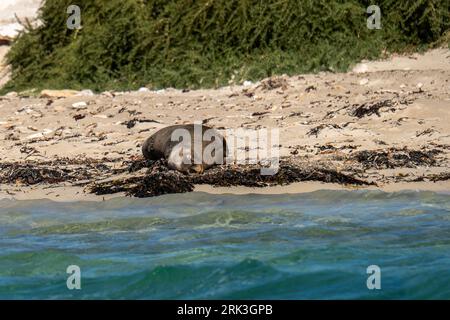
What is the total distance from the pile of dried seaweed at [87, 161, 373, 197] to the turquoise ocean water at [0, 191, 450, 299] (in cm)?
18

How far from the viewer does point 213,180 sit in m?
9.09

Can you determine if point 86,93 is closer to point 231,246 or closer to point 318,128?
point 318,128

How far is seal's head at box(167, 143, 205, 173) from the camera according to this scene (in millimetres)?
9344

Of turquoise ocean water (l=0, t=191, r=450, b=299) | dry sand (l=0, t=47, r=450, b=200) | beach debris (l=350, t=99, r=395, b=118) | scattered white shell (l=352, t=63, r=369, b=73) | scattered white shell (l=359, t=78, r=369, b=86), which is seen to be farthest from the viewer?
scattered white shell (l=352, t=63, r=369, b=73)

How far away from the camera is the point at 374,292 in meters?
→ 6.42

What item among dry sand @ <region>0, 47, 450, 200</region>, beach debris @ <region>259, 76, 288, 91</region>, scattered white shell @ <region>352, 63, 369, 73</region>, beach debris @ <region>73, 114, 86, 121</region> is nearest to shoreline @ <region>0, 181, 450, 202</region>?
dry sand @ <region>0, 47, 450, 200</region>

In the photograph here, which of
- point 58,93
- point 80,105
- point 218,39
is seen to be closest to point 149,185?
point 80,105

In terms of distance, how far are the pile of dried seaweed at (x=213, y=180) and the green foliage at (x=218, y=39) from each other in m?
4.18

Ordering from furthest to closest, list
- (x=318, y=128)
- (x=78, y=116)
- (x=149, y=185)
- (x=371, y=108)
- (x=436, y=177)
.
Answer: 1. (x=78, y=116)
2. (x=371, y=108)
3. (x=318, y=128)
4. (x=149, y=185)
5. (x=436, y=177)

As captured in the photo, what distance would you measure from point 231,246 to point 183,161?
2.15m

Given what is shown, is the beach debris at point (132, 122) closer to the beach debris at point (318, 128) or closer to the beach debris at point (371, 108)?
the beach debris at point (318, 128)

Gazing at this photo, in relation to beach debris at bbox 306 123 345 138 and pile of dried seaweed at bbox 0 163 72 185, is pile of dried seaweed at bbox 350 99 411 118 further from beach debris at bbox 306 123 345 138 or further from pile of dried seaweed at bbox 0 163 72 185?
pile of dried seaweed at bbox 0 163 72 185

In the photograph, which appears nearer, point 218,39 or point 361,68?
point 361,68

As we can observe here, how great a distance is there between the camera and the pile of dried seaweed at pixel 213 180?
8.91 m
